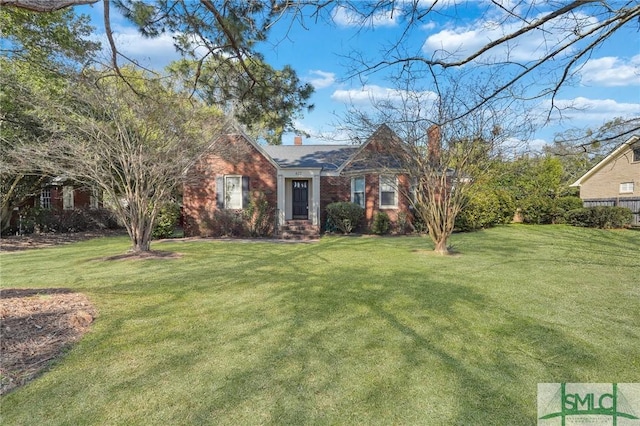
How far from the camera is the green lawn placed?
2.63m

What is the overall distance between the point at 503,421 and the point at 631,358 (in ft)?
6.61

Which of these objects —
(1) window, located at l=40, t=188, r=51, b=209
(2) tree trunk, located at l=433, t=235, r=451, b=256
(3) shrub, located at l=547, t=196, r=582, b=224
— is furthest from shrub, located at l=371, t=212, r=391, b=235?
(1) window, located at l=40, t=188, r=51, b=209

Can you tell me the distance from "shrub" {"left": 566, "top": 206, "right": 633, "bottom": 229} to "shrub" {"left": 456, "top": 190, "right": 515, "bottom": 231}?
127 inches

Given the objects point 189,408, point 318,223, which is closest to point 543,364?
point 189,408

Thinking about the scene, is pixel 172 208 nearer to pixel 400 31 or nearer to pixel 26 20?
pixel 26 20

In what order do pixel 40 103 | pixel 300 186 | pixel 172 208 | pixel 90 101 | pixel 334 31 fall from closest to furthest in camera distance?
1. pixel 334 31
2. pixel 90 101
3. pixel 40 103
4. pixel 172 208
5. pixel 300 186

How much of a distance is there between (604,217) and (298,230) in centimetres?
1508

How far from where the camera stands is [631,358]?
3424 mm

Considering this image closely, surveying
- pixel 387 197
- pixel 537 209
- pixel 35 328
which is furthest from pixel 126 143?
pixel 537 209

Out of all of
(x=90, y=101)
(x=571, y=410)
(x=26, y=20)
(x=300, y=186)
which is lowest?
(x=571, y=410)

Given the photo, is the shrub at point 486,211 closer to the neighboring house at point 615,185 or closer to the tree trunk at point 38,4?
the neighboring house at point 615,185

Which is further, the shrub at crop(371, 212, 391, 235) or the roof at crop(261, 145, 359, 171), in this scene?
the roof at crop(261, 145, 359, 171)

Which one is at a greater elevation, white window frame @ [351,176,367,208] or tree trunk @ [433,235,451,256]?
white window frame @ [351,176,367,208]

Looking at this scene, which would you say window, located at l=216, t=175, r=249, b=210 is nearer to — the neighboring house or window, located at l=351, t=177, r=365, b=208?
window, located at l=351, t=177, r=365, b=208
